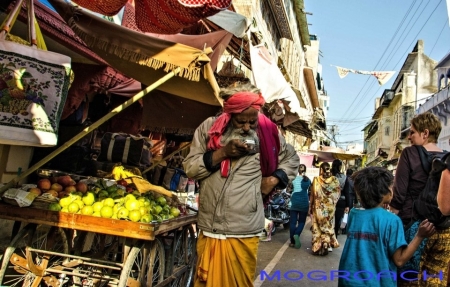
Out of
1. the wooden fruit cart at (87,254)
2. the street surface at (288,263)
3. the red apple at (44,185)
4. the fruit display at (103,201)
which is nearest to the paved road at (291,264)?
the street surface at (288,263)

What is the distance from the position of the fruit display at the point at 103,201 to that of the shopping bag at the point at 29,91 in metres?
0.78

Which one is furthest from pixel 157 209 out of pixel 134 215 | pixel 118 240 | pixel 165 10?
pixel 165 10

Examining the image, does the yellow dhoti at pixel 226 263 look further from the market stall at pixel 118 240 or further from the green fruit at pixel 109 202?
the green fruit at pixel 109 202

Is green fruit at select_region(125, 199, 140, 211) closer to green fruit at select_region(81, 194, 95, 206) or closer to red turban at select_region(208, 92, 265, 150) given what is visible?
green fruit at select_region(81, 194, 95, 206)

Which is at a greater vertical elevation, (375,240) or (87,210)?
(375,240)

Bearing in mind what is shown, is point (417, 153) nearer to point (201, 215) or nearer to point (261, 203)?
point (261, 203)

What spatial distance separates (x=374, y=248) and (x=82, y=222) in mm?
2299

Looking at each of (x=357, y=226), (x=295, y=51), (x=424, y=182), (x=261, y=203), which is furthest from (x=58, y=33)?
(x=295, y=51)

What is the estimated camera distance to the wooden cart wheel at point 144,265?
3.17 m

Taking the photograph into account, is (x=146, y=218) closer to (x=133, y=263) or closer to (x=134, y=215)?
(x=134, y=215)

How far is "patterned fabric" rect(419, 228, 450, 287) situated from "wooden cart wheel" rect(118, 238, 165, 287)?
2.27 m

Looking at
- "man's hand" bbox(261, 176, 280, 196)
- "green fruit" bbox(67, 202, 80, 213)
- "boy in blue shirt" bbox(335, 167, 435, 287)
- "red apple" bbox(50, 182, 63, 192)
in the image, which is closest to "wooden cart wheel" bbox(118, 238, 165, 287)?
"green fruit" bbox(67, 202, 80, 213)

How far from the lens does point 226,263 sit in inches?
105

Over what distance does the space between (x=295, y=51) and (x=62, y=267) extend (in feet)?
95.7
